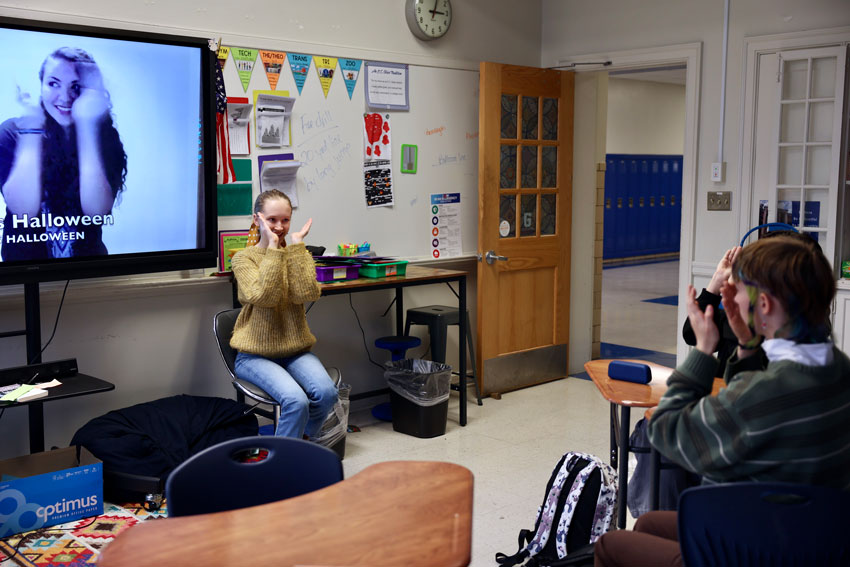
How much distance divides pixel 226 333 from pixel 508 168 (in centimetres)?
233

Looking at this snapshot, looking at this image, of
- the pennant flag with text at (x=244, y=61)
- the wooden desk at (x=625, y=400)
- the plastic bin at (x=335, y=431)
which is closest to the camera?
the wooden desk at (x=625, y=400)

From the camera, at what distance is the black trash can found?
4.38 meters

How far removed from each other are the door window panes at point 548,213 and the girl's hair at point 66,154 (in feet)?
9.79

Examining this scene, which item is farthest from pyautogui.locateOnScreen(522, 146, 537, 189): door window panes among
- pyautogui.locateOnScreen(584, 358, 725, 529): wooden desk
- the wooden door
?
pyautogui.locateOnScreen(584, 358, 725, 529): wooden desk

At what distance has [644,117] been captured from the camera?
40.7 ft

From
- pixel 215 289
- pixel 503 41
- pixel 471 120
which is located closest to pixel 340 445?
pixel 215 289

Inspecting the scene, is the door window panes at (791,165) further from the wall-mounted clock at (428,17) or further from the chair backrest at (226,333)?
the chair backrest at (226,333)

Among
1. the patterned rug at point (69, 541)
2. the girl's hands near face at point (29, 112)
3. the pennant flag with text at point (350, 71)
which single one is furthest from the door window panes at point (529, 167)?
the patterned rug at point (69, 541)

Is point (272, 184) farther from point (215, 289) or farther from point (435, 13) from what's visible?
point (435, 13)

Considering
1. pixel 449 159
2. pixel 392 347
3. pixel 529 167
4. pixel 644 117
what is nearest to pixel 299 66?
pixel 449 159

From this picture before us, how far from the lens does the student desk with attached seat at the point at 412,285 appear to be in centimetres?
412

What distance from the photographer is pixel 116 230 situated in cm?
348

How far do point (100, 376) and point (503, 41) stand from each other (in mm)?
3396

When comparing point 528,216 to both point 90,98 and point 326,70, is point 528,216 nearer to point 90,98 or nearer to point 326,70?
point 326,70
